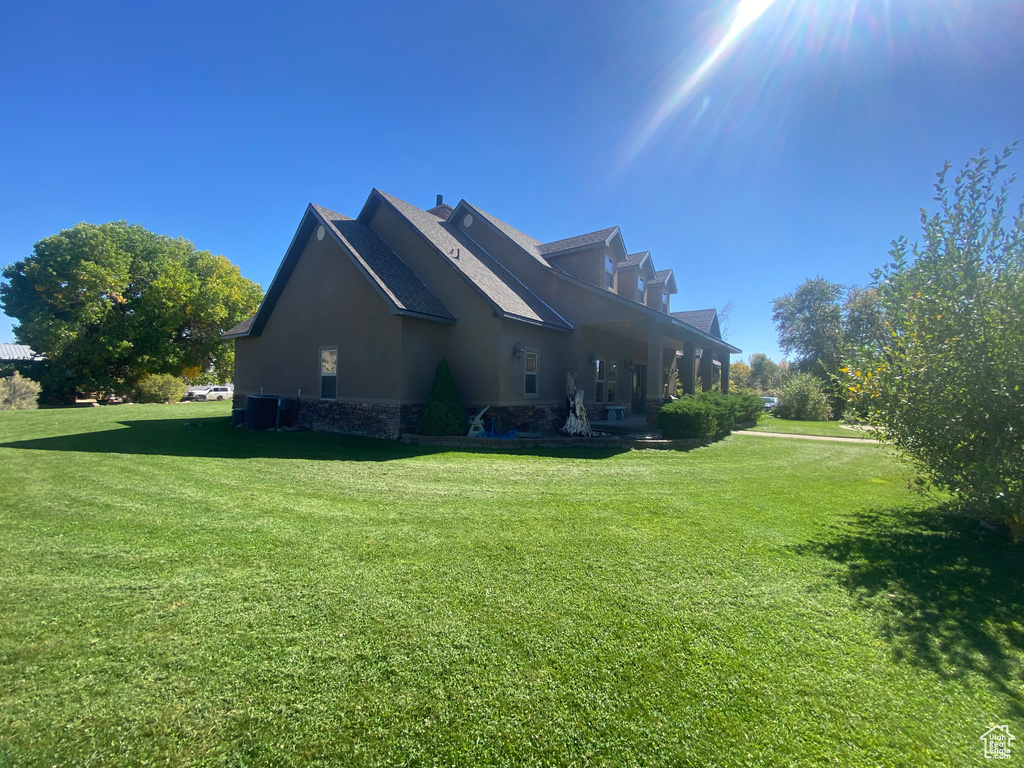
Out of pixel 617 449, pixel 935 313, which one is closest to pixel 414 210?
pixel 617 449

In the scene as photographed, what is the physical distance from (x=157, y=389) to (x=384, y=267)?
2392 cm

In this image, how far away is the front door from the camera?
1894 cm

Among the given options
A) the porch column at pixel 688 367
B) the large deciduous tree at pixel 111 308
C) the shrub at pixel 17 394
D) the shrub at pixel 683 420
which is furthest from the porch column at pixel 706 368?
the large deciduous tree at pixel 111 308

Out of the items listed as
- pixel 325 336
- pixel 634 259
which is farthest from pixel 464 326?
pixel 634 259

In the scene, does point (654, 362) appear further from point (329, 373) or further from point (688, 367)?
point (329, 373)

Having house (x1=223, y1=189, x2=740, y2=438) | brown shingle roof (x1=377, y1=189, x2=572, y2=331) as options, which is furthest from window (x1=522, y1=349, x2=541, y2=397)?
brown shingle roof (x1=377, y1=189, x2=572, y2=331)

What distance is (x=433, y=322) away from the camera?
12.5 metres

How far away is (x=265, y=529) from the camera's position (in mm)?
4566

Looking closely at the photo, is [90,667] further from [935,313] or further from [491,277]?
[491,277]

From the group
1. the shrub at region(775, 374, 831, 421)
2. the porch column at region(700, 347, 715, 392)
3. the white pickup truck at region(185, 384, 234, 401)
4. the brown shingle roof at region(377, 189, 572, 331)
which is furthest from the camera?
the white pickup truck at region(185, 384, 234, 401)

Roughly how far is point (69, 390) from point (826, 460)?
137ft

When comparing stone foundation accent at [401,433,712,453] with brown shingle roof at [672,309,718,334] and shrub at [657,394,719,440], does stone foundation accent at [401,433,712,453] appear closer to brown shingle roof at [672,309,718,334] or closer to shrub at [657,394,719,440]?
shrub at [657,394,719,440]

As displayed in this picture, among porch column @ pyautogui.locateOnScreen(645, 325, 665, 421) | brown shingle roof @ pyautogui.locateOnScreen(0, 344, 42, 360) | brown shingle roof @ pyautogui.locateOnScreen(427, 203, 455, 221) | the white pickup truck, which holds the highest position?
brown shingle roof @ pyautogui.locateOnScreen(427, 203, 455, 221)

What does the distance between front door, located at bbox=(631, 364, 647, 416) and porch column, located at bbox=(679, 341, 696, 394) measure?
2242 millimetres
